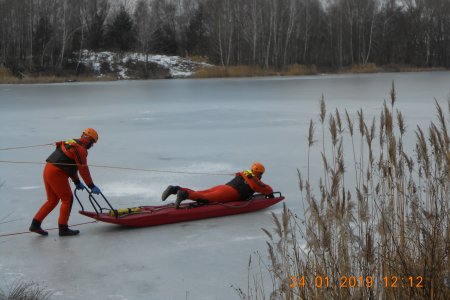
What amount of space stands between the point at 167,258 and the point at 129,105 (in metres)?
12.4

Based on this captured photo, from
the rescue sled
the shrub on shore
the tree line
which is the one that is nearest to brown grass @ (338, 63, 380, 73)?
the tree line

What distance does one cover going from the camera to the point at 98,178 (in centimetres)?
753

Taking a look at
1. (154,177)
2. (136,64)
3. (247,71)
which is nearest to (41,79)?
(136,64)

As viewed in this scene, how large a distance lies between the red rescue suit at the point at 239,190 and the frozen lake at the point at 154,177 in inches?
10.1

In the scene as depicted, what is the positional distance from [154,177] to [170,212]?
1.85 metres

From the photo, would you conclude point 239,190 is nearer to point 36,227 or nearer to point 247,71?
point 36,227

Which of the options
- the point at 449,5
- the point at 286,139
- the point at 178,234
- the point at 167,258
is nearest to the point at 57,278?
the point at 167,258

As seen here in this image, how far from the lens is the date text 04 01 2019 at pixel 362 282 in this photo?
7.86ft

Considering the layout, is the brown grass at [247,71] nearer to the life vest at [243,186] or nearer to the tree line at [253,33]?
the tree line at [253,33]

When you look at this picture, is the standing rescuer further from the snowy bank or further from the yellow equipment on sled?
the snowy bank

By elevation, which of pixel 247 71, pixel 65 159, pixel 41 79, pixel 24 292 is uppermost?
pixel 247 71

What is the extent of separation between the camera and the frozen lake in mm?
4262

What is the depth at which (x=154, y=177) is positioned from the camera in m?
7.45

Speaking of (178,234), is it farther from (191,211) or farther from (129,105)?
(129,105)
